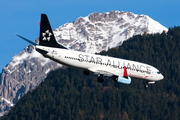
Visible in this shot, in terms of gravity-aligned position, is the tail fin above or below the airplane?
above

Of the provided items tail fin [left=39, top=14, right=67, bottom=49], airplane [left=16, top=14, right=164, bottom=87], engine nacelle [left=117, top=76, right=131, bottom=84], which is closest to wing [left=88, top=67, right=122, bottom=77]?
airplane [left=16, top=14, right=164, bottom=87]

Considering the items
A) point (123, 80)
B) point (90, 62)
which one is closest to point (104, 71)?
point (90, 62)

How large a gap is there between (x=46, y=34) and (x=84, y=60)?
936 centimetres

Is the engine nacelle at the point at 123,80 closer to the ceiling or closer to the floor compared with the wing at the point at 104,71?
closer to the floor

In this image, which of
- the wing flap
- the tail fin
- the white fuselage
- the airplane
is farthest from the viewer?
the wing flap

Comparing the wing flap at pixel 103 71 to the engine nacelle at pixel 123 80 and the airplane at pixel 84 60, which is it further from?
the engine nacelle at pixel 123 80

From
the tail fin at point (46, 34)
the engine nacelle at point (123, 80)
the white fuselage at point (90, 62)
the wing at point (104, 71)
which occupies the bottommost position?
the engine nacelle at point (123, 80)

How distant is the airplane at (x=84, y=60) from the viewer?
64.9 metres

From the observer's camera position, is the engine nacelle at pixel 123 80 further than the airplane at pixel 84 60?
Yes

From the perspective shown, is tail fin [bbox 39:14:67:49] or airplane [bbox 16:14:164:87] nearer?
tail fin [bbox 39:14:67:49]

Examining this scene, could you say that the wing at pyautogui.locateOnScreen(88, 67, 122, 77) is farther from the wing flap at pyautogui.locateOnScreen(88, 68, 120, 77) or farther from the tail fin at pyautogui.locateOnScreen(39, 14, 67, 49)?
the tail fin at pyautogui.locateOnScreen(39, 14, 67, 49)

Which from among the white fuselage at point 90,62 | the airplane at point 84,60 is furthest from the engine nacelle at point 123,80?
the white fuselage at point 90,62

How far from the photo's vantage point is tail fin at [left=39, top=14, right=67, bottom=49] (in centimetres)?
6312

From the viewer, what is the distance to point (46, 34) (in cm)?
6469
